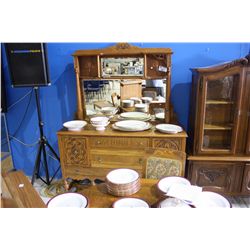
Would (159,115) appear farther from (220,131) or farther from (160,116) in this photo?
(220,131)

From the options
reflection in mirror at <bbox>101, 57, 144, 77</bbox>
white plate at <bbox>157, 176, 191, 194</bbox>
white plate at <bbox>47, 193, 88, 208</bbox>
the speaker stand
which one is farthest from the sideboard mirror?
white plate at <bbox>47, 193, 88, 208</bbox>

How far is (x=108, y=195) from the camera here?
1053 millimetres

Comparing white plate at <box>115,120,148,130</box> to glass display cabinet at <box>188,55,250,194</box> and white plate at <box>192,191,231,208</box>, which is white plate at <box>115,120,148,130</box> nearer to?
glass display cabinet at <box>188,55,250,194</box>

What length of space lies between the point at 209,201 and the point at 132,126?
3.81 feet

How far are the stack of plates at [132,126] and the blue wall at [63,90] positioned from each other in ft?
1.57

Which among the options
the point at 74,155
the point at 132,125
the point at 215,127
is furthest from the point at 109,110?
the point at 215,127

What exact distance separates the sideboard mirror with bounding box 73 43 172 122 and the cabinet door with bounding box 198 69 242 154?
357 millimetres

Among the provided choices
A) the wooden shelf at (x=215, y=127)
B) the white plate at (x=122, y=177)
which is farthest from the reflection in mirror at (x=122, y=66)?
the white plate at (x=122, y=177)

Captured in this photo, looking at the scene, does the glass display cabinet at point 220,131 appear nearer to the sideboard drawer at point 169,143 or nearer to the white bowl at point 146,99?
the sideboard drawer at point 169,143

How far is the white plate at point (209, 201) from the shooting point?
0.87m

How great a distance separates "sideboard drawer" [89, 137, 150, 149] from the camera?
1.85m

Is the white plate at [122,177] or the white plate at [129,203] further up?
the white plate at [122,177]
